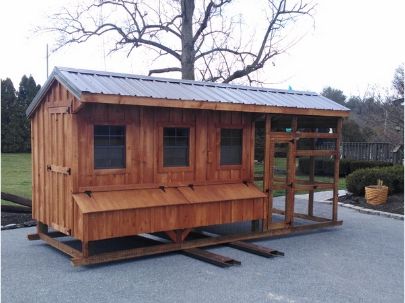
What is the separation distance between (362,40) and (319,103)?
35.9 feet

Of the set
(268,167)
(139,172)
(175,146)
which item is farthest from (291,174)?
(139,172)

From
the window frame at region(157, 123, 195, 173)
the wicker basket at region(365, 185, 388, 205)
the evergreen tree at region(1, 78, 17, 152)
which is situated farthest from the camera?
the evergreen tree at region(1, 78, 17, 152)

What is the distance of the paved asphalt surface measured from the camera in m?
4.63

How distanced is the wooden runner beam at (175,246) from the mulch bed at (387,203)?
9.05 feet

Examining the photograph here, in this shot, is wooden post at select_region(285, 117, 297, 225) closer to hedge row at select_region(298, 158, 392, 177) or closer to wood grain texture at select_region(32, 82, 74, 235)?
wood grain texture at select_region(32, 82, 74, 235)

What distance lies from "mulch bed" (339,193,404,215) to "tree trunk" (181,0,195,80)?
6.56 meters

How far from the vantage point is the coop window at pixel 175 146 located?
257 inches

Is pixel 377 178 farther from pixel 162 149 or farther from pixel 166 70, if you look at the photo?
pixel 166 70

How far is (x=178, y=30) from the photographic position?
52.4 ft

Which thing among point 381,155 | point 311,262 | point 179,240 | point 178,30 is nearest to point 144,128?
point 179,240

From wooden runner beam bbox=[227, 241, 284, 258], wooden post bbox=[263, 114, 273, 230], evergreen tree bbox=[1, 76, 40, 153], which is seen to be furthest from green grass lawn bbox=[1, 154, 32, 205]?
wooden post bbox=[263, 114, 273, 230]

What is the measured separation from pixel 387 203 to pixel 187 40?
8.47 meters

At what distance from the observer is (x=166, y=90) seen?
650 centimetres

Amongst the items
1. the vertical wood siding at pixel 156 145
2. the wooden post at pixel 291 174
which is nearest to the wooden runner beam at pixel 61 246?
the vertical wood siding at pixel 156 145
